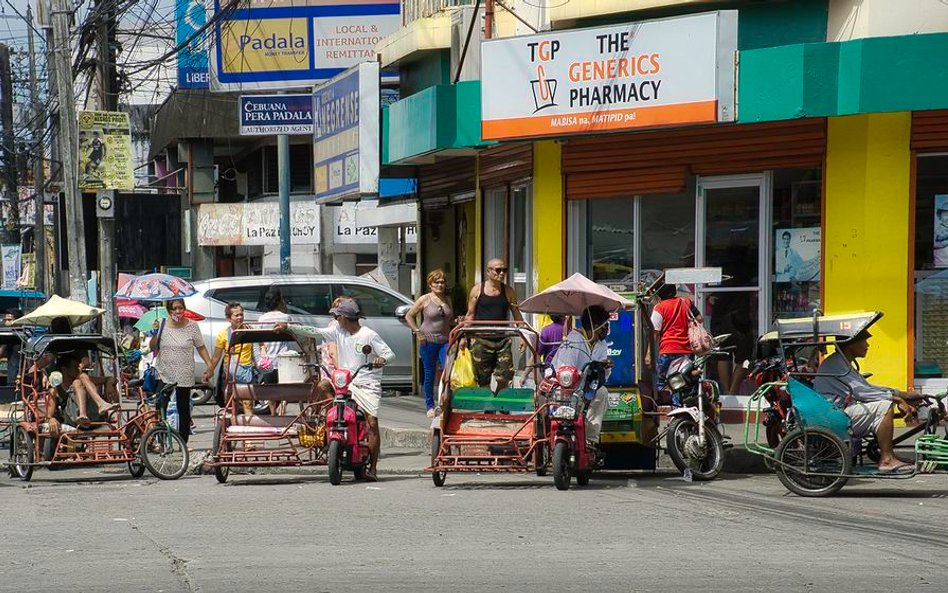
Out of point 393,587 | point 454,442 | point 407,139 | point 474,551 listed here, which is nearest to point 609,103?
point 407,139

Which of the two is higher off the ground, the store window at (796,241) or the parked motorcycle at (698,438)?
the store window at (796,241)

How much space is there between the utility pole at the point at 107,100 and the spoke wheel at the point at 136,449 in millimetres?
6002

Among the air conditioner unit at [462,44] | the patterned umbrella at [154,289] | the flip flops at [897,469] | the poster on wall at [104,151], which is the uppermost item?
the air conditioner unit at [462,44]

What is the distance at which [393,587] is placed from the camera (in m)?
7.24

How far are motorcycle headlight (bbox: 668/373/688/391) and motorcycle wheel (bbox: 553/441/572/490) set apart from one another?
169 centimetres

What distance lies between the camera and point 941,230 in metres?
14.7

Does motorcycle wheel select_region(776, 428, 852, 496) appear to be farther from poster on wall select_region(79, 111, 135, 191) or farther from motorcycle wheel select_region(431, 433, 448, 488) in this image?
poster on wall select_region(79, 111, 135, 191)

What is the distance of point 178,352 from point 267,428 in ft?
8.85

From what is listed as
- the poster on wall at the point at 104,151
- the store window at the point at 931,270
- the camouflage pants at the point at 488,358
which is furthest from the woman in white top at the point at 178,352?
the store window at the point at 931,270

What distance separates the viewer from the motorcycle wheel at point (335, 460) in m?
12.2

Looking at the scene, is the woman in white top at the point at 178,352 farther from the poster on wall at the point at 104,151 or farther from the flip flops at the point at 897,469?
the flip flops at the point at 897,469

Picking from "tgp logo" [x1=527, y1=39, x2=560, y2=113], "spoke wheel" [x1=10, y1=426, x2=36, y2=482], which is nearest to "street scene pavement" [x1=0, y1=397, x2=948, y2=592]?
"spoke wheel" [x1=10, y1=426, x2=36, y2=482]

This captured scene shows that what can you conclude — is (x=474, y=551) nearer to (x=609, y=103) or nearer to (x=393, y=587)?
(x=393, y=587)

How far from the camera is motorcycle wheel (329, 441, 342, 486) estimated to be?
482 inches
